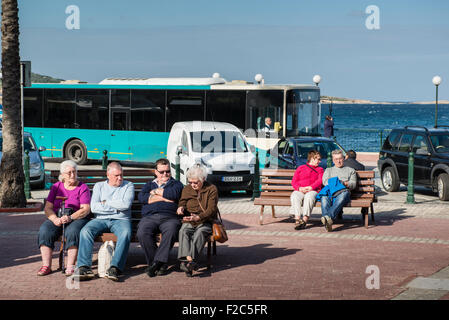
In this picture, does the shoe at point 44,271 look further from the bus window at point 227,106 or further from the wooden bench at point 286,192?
the bus window at point 227,106

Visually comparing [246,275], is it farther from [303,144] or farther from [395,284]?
[303,144]

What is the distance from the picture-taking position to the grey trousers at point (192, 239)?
357 inches

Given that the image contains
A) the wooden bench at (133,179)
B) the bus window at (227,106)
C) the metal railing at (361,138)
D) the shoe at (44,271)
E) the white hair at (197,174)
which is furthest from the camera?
the metal railing at (361,138)

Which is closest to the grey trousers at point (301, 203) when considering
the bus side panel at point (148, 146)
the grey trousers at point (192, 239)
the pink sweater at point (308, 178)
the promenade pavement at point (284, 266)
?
the pink sweater at point (308, 178)

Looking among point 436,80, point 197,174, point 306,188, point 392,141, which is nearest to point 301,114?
point 392,141

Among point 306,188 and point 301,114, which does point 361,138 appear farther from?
point 306,188

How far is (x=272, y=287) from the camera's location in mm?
8234

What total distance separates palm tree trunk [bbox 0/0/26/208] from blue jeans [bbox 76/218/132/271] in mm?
5955

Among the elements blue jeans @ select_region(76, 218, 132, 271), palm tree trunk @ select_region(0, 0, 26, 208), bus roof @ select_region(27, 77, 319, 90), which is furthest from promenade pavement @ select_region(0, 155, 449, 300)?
bus roof @ select_region(27, 77, 319, 90)

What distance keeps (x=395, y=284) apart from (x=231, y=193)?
11381 millimetres

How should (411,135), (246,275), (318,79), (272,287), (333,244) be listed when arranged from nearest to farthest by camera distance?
(272,287), (246,275), (333,244), (411,135), (318,79)

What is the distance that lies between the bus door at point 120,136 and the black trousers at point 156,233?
18005mm

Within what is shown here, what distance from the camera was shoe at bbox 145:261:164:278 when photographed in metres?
8.78

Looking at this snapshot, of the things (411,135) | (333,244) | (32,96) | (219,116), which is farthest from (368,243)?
(32,96)
